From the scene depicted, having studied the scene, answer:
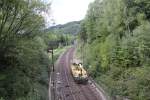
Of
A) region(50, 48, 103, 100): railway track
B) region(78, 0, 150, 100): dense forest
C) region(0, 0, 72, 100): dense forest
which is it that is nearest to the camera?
region(0, 0, 72, 100): dense forest

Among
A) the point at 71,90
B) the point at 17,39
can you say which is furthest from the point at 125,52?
the point at 17,39

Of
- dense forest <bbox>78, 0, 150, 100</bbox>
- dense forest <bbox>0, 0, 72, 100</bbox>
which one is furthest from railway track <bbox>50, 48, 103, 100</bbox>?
dense forest <bbox>0, 0, 72, 100</bbox>

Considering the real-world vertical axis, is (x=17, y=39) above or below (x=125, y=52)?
above

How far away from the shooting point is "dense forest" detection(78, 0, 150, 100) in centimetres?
3984

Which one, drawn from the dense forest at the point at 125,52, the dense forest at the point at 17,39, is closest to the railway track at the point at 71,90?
the dense forest at the point at 125,52

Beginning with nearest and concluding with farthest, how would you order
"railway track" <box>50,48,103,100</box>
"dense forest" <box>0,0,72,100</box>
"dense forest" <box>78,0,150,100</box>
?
"dense forest" <box>0,0,72,100</box> < "dense forest" <box>78,0,150,100</box> < "railway track" <box>50,48,103,100</box>

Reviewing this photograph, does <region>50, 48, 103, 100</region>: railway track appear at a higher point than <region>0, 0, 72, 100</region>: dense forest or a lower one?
lower

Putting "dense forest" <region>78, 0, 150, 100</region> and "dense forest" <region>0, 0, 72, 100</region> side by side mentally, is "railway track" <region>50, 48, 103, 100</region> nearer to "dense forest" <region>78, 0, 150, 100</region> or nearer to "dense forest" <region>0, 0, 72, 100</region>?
"dense forest" <region>78, 0, 150, 100</region>

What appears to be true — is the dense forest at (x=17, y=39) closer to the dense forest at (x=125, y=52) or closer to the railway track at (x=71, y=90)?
the dense forest at (x=125, y=52)

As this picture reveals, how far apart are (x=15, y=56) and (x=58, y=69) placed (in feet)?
157

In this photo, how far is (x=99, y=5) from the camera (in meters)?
81.1

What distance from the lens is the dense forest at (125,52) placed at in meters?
39.8

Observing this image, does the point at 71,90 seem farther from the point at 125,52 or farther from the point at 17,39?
the point at 17,39

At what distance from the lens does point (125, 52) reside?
1940 inches
